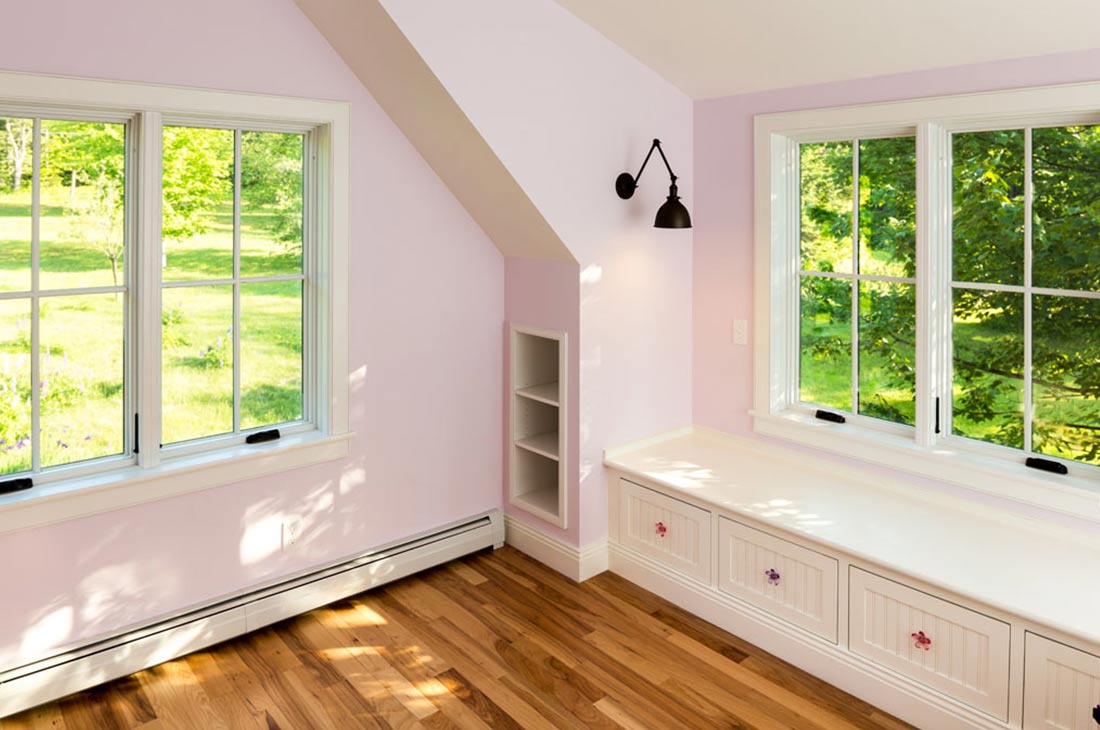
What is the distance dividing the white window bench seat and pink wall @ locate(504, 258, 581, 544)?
20 centimetres

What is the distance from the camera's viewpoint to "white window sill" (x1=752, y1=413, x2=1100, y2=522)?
288cm

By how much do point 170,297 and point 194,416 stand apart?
18.4 inches

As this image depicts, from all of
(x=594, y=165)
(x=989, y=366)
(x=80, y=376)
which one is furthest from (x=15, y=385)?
(x=989, y=366)

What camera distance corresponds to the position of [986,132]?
3115 millimetres

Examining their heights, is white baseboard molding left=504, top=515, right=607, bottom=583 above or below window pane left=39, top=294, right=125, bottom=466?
below

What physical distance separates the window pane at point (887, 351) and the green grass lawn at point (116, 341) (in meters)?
2.41

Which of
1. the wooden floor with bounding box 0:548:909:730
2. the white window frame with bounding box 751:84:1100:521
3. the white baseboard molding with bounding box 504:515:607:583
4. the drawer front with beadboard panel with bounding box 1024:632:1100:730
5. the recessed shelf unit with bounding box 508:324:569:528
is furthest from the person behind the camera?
the recessed shelf unit with bounding box 508:324:569:528

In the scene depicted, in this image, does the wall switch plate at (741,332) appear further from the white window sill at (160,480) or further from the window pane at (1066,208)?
the white window sill at (160,480)

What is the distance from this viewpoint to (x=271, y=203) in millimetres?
3408

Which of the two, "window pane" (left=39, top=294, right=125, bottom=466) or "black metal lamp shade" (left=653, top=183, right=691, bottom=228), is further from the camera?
"black metal lamp shade" (left=653, top=183, right=691, bottom=228)

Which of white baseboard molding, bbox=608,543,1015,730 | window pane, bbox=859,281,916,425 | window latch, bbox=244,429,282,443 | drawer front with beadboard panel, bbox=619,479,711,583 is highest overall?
window pane, bbox=859,281,916,425

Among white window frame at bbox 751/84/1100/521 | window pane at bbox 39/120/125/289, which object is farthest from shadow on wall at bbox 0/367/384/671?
white window frame at bbox 751/84/1100/521

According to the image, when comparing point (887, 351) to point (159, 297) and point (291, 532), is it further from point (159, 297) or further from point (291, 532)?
point (159, 297)

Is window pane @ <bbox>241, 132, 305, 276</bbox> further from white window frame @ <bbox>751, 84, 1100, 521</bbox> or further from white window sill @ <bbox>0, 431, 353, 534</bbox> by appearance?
white window frame @ <bbox>751, 84, 1100, 521</bbox>
